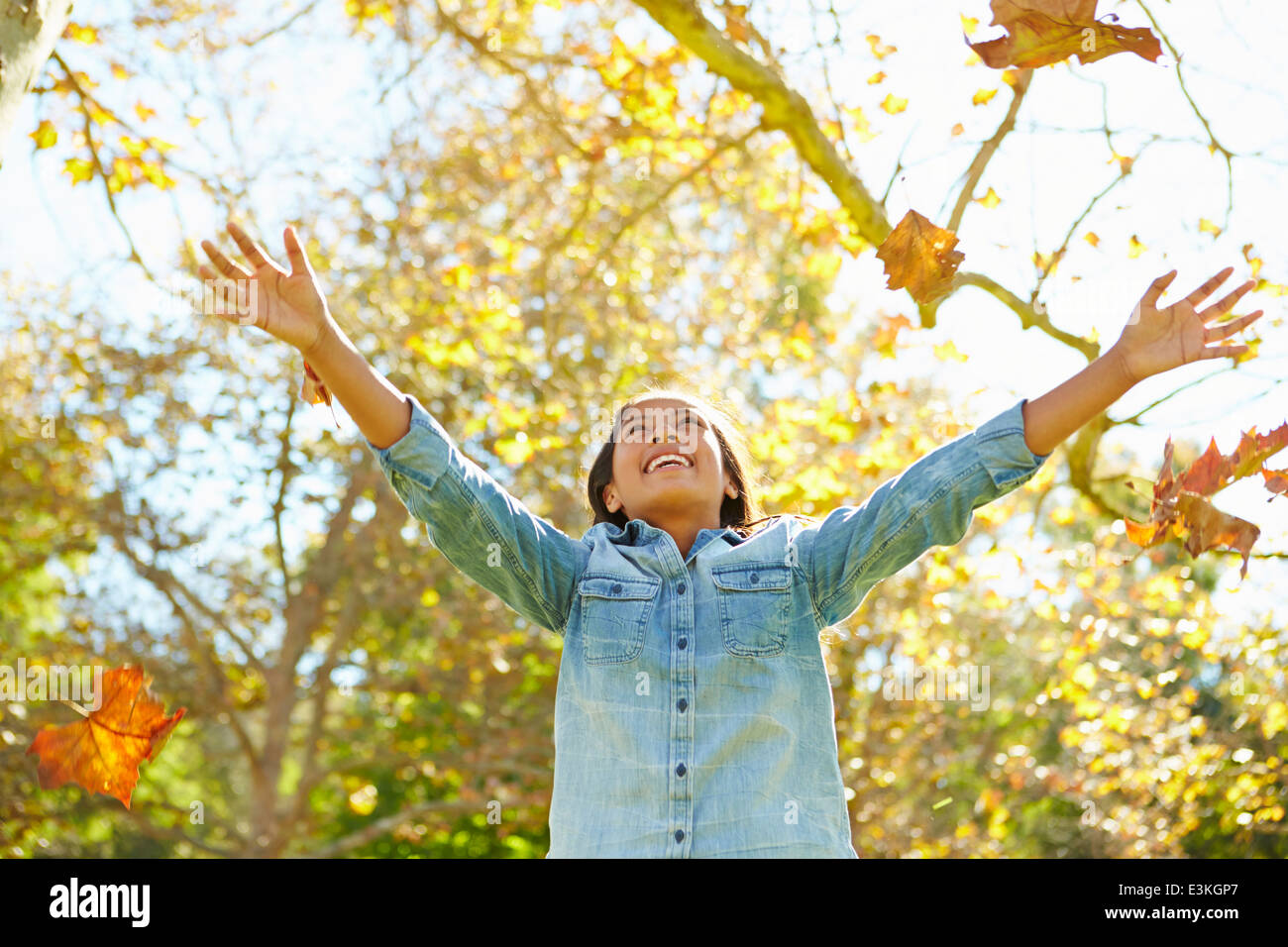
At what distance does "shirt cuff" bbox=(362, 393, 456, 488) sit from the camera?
6.30 ft

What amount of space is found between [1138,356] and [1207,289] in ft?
0.62

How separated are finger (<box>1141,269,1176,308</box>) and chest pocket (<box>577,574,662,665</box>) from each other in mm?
957

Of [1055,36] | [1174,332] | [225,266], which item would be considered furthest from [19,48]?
[1174,332]

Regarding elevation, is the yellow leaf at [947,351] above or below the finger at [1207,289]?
above

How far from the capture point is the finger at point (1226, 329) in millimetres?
1885

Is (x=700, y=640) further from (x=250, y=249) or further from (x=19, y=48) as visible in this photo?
→ (x=19, y=48)

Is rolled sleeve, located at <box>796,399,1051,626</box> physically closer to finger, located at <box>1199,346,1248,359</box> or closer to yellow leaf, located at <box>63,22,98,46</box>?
finger, located at <box>1199,346,1248,359</box>

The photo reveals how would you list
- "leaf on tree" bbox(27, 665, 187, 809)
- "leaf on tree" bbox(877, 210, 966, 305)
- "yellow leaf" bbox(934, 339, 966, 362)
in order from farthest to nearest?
1. "yellow leaf" bbox(934, 339, 966, 362)
2. "leaf on tree" bbox(877, 210, 966, 305)
3. "leaf on tree" bbox(27, 665, 187, 809)

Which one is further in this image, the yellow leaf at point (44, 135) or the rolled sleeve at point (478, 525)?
the yellow leaf at point (44, 135)

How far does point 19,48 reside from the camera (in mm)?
2062

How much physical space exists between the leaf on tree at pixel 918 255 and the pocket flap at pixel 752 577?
2.51ft

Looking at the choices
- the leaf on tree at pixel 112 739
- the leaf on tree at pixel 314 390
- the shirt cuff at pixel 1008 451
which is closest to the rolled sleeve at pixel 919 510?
the shirt cuff at pixel 1008 451

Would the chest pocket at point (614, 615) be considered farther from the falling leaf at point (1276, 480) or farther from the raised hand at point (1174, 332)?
the falling leaf at point (1276, 480)

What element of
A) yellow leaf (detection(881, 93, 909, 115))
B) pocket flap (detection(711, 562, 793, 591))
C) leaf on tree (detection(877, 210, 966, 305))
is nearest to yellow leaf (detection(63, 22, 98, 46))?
yellow leaf (detection(881, 93, 909, 115))
